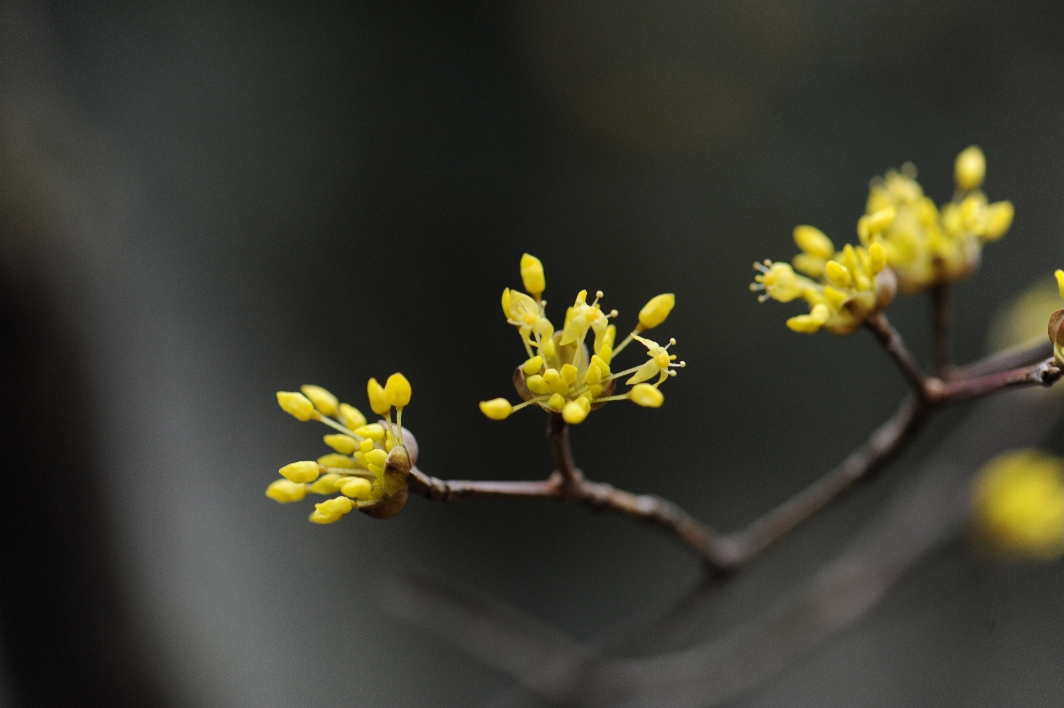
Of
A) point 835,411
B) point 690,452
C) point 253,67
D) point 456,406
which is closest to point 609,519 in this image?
point 690,452

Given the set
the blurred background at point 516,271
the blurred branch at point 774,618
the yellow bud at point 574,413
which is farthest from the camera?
the blurred background at point 516,271

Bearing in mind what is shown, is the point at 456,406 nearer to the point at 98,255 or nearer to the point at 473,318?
the point at 473,318

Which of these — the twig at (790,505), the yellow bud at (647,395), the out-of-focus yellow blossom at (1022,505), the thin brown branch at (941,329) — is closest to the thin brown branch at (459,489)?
the twig at (790,505)

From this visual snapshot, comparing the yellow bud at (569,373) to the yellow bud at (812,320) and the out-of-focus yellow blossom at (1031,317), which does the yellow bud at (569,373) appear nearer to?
the yellow bud at (812,320)

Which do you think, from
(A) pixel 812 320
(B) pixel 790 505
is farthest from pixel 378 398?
(B) pixel 790 505

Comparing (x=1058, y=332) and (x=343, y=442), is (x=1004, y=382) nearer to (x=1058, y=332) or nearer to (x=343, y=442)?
(x=1058, y=332)
